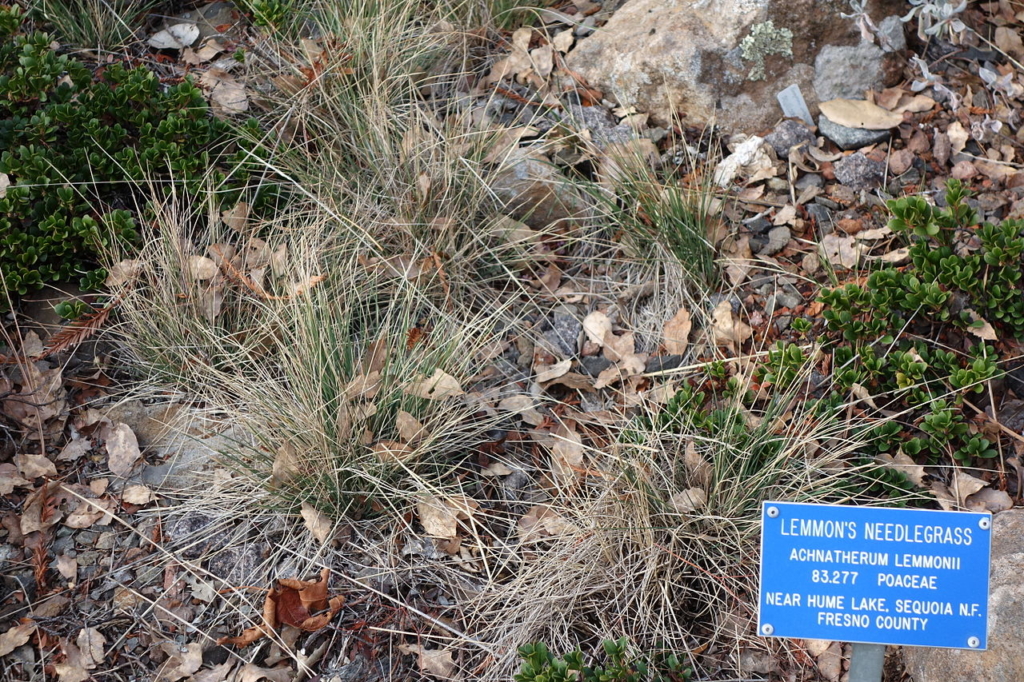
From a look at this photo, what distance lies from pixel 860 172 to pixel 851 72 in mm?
561

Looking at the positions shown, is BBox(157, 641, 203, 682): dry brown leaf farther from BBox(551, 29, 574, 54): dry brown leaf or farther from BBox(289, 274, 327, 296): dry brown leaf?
BBox(551, 29, 574, 54): dry brown leaf

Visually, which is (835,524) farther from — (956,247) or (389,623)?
(956,247)

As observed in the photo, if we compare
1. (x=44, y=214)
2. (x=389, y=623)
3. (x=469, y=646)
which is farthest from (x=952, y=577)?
(x=44, y=214)

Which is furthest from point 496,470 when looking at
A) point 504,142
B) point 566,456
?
point 504,142

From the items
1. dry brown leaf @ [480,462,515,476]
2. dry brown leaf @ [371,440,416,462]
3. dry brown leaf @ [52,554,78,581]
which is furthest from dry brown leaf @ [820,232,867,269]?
dry brown leaf @ [52,554,78,581]

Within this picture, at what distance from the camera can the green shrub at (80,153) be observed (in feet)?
11.0

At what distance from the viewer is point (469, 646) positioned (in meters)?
2.65

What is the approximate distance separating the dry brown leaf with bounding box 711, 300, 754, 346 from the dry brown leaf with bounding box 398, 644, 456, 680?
144cm

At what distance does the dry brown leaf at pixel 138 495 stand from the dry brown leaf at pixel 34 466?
0.27 metres

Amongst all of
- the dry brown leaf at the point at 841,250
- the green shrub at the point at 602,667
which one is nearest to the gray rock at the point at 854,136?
the dry brown leaf at the point at 841,250

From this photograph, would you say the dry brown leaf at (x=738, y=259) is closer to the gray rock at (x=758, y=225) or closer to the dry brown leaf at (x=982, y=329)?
the gray rock at (x=758, y=225)

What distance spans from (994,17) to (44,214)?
13.3 feet

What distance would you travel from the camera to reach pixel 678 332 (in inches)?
128

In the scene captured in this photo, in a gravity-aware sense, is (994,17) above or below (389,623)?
above
